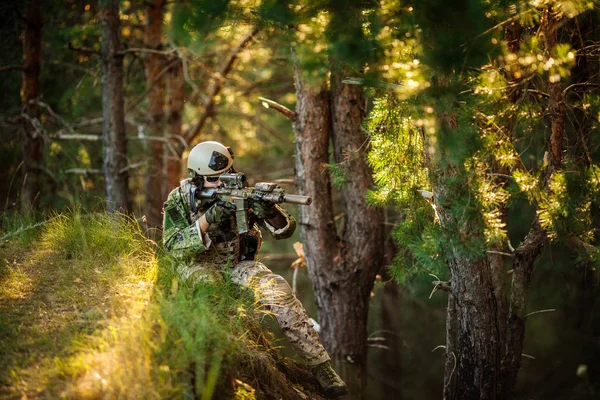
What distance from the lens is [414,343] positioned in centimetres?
1202

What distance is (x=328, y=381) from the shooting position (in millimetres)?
4605

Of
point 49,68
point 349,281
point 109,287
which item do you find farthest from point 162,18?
point 109,287

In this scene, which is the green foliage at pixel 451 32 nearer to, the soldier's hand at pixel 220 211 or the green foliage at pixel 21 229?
the soldier's hand at pixel 220 211

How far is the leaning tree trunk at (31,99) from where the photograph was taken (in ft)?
28.5

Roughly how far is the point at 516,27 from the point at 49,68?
8760mm

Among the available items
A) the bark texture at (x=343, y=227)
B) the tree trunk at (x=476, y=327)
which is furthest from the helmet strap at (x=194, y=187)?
the tree trunk at (x=476, y=327)

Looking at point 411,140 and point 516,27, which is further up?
point 516,27

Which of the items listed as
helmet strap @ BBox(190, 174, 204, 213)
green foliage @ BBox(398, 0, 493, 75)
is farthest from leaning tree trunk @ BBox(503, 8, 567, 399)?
helmet strap @ BBox(190, 174, 204, 213)

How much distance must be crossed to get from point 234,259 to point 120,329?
1583 mm

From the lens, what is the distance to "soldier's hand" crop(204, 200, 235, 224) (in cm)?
478

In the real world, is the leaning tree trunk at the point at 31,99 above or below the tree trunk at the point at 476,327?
above

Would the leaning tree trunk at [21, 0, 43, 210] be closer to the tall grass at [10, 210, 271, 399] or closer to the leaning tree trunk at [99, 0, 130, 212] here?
the leaning tree trunk at [99, 0, 130, 212]

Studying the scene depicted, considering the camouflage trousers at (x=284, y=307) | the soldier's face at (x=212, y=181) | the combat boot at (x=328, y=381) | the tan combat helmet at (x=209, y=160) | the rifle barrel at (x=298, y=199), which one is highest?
the tan combat helmet at (x=209, y=160)

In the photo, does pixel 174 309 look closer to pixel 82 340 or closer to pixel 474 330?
pixel 82 340
